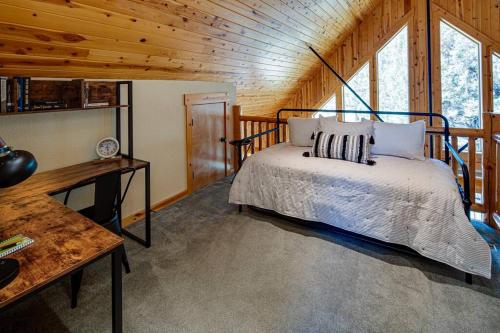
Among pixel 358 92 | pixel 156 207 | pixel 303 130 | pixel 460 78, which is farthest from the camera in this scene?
pixel 358 92

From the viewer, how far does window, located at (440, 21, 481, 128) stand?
471 cm

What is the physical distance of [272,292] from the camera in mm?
1929

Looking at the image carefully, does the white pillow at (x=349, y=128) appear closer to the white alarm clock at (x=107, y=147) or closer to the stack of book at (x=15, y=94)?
the white alarm clock at (x=107, y=147)

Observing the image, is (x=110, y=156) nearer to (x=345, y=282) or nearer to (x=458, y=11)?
(x=345, y=282)

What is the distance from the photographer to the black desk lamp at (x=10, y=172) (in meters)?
1.00

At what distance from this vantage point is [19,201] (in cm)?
167

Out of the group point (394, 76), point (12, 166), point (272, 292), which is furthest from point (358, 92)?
point (12, 166)

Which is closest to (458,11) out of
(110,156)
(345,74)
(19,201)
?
(345,74)

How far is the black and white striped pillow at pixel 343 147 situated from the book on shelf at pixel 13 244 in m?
2.32

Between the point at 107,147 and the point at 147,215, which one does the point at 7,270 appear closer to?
the point at 147,215

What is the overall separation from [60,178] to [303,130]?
235 cm

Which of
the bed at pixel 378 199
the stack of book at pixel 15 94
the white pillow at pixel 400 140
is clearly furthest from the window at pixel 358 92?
the stack of book at pixel 15 94

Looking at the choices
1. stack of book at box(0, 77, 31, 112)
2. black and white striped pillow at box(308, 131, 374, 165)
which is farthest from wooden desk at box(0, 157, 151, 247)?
black and white striped pillow at box(308, 131, 374, 165)

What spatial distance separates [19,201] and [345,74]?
5542 millimetres
